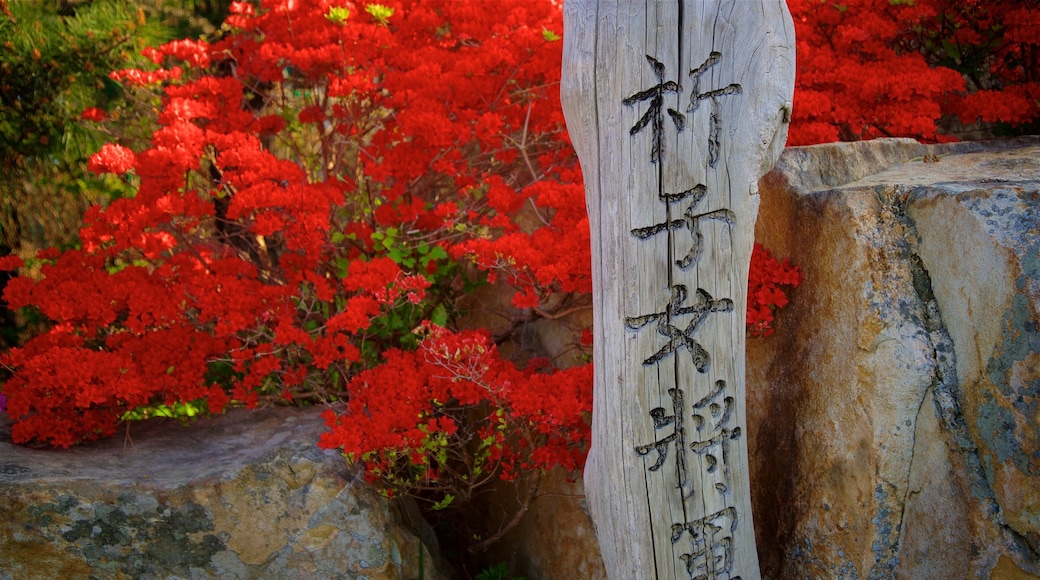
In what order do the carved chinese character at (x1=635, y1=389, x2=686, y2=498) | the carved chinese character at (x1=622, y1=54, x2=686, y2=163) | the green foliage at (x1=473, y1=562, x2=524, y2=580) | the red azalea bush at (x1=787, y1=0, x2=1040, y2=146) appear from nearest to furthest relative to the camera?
the carved chinese character at (x1=622, y1=54, x2=686, y2=163) → the carved chinese character at (x1=635, y1=389, x2=686, y2=498) → the red azalea bush at (x1=787, y1=0, x2=1040, y2=146) → the green foliage at (x1=473, y1=562, x2=524, y2=580)

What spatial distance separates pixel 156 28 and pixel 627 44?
3.08 m

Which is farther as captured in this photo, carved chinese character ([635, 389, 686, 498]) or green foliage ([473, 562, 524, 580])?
green foliage ([473, 562, 524, 580])

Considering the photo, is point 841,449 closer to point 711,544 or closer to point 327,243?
point 711,544

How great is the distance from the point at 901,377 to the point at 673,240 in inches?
32.2

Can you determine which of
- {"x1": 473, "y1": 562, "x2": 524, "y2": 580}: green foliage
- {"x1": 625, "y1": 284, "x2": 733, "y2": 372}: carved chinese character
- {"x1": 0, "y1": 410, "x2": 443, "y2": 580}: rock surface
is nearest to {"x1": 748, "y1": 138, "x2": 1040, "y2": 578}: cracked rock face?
{"x1": 625, "y1": 284, "x2": 733, "y2": 372}: carved chinese character

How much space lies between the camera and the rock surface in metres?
2.48

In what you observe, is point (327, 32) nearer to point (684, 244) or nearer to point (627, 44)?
point (627, 44)

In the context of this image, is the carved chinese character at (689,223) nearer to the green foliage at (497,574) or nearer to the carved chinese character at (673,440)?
the carved chinese character at (673,440)

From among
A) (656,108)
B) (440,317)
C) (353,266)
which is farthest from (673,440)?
(440,317)

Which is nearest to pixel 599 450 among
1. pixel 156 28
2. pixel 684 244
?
pixel 684 244

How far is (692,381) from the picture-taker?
2008mm

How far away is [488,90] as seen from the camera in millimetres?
3355

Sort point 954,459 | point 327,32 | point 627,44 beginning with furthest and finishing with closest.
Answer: point 327,32 → point 954,459 → point 627,44

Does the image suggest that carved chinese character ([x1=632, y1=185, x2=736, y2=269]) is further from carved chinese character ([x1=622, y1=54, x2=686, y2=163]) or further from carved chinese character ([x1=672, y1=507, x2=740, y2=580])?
carved chinese character ([x1=672, y1=507, x2=740, y2=580])
